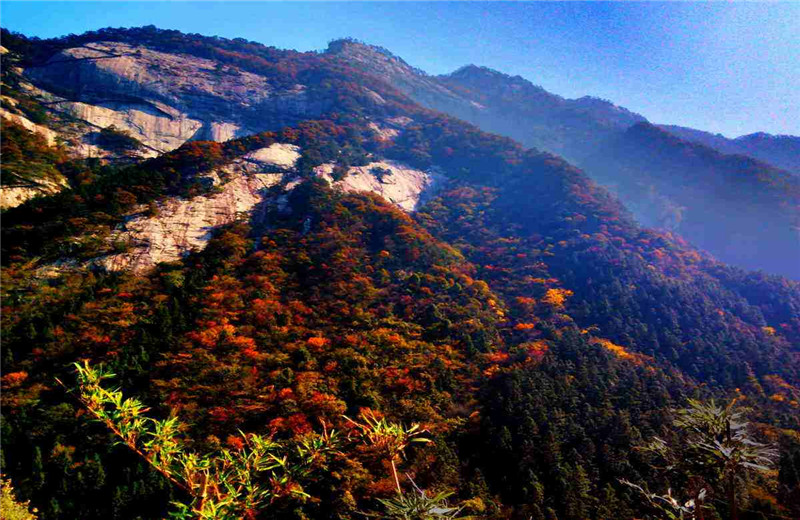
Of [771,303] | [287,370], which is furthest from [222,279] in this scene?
[771,303]

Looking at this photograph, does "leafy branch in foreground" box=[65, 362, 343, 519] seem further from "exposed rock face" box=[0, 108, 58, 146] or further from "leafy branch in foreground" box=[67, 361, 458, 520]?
"exposed rock face" box=[0, 108, 58, 146]

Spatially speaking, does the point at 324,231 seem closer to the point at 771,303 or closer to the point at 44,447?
the point at 44,447

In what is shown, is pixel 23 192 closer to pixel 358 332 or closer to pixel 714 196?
pixel 358 332

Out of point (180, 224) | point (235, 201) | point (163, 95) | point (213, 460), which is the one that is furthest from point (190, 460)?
point (163, 95)

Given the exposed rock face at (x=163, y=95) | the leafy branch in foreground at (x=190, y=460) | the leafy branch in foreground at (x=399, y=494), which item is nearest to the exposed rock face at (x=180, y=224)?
the exposed rock face at (x=163, y=95)

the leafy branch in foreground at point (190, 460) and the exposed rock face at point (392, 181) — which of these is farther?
the exposed rock face at point (392, 181)

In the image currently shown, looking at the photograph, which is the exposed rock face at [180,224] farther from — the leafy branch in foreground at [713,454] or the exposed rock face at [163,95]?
the leafy branch in foreground at [713,454]
